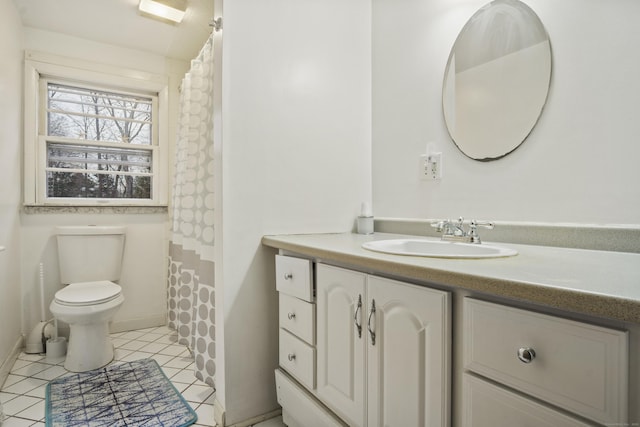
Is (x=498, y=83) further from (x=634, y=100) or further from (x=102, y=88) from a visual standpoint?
(x=102, y=88)

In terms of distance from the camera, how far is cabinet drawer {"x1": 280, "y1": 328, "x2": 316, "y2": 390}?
122 centimetres

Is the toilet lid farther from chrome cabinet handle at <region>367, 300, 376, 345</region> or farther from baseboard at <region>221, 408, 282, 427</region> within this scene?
chrome cabinet handle at <region>367, 300, 376, 345</region>

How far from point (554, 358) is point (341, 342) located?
63cm

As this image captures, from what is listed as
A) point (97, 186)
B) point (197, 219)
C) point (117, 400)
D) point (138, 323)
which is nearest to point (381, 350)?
point (197, 219)

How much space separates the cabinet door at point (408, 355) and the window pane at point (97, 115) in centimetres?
252

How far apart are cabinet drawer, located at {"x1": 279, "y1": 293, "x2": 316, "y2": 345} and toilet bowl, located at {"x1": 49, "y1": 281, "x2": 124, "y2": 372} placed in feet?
3.98

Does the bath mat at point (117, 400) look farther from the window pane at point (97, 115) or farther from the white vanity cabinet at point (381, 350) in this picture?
the window pane at point (97, 115)

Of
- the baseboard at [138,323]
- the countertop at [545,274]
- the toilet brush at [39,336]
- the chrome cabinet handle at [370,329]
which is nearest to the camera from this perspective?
the countertop at [545,274]

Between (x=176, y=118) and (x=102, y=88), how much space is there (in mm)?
544

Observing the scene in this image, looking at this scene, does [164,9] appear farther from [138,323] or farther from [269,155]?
[138,323]

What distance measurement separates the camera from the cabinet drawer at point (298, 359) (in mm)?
1222

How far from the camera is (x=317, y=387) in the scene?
1.20m

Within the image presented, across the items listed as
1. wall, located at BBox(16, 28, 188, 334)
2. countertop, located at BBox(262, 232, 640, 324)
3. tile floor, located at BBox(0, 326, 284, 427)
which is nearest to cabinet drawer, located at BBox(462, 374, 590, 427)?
countertop, located at BBox(262, 232, 640, 324)

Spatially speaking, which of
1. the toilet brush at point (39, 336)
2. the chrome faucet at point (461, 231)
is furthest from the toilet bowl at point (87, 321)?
the chrome faucet at point (461, 231)
